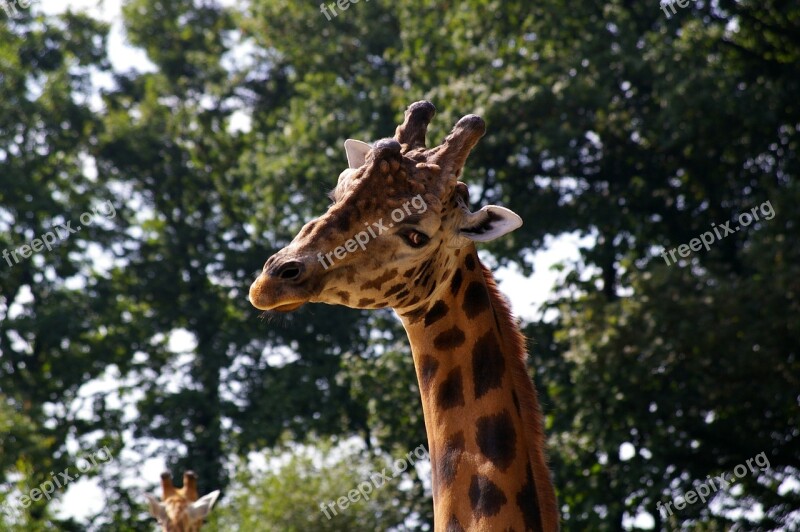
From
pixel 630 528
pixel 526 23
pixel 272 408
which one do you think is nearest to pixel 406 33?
pixel 526 23

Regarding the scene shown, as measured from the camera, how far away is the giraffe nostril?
14.8ft

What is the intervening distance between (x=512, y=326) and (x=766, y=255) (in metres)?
15.5

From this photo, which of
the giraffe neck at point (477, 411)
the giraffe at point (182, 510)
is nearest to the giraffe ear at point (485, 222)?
the giraffe neck at point (477, 411)

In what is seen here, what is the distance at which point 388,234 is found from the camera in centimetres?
492

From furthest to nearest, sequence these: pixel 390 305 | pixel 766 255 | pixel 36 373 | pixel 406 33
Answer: pixel 36 373
pixel 406 33
pixel 766 255
pixel 390 305

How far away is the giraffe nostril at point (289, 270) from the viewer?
4.50 m

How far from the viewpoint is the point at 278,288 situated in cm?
448

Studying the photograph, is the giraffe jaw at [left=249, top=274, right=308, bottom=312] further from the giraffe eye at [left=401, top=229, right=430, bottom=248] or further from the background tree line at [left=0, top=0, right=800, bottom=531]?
the background tree line at [left=0, top=0, right=800, bottom=531]

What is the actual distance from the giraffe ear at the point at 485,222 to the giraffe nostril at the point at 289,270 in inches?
33.3

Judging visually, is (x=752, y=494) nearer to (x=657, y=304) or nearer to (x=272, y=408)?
(x=657, y=304)

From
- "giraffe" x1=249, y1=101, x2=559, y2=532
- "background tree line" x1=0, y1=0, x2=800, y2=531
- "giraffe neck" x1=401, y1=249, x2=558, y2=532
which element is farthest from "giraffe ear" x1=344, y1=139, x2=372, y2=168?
"background tree line" x1=0, y1=0, x2=800, y2=531

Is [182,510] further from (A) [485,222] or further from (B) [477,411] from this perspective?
(A) [485,222]

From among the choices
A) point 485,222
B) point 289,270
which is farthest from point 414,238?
point 289,270

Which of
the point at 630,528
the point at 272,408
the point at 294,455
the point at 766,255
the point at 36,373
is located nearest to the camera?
the point at 766,255
